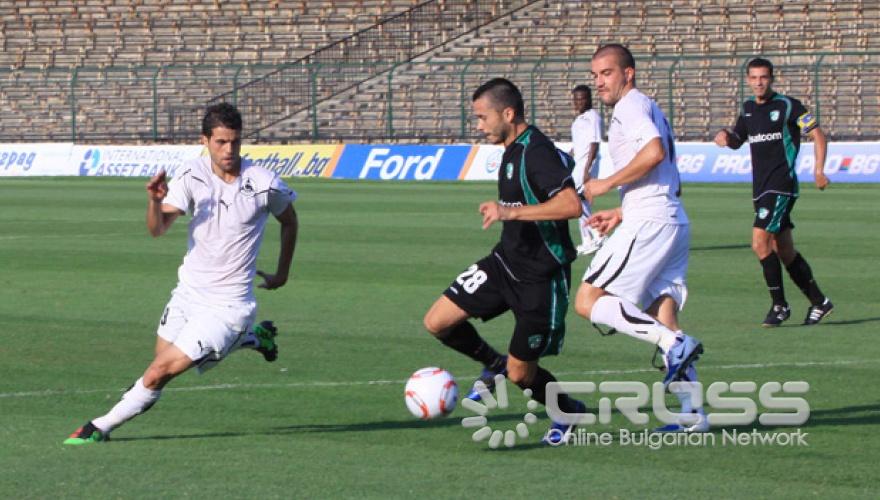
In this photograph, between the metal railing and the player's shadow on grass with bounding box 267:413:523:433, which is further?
the metal railing

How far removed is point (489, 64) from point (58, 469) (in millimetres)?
33621

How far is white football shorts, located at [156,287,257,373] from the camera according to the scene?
7812 millimetres

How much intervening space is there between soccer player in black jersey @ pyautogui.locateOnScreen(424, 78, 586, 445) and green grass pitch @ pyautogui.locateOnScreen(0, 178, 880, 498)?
1.51 ft

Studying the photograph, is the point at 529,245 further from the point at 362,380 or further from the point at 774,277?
the point at 774,277

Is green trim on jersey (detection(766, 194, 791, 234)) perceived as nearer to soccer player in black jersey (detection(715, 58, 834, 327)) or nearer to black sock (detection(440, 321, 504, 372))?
soccer player in black jersey (detection(715, 58, 834, 327))

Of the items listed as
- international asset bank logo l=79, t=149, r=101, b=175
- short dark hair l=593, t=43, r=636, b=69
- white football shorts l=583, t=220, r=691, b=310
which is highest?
short dark hair l=593, t=43, r=636, b=69

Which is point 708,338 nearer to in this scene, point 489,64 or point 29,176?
point 489,64

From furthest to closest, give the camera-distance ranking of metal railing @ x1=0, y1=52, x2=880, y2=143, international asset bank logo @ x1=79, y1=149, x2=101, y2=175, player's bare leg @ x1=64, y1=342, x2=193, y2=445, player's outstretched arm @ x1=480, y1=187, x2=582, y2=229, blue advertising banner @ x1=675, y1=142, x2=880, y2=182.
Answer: international asset bank logo @ x1=79, y1=149, x2=101, y2=175
metal railing @ x1=0, y1=52, x2=880, y2=143
blue advertising banner @ x1=675, y1=142, x2=880, y2=182
player's bare leg @ x1=64, y1=342, x2=193, y2=445
player's outstretched arm @ x1=480, y1=187, x2=582, y2=229

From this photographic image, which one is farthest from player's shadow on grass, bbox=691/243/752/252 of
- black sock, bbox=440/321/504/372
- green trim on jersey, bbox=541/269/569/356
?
green trim on jersey, bbox=541/269/569/356

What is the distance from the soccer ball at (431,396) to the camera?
311 inches

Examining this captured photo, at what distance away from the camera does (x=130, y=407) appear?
7852mm

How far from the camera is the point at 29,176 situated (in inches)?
1599

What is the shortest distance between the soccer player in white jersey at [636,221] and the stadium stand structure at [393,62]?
2849 cm

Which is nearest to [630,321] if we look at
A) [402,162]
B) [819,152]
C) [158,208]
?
[158,208]
